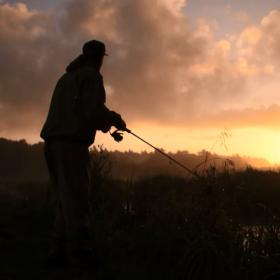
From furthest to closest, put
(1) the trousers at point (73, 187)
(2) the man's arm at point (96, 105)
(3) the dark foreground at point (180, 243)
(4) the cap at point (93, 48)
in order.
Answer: (4) the cap at point (93, 48) → (1) the trousers at point (73, 187) → (2) the man's arm at point (96, 105) → (3) the dark foreground at point (180, 243)

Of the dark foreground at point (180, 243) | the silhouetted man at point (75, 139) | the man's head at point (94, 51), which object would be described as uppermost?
the man's head at point (94, 51)

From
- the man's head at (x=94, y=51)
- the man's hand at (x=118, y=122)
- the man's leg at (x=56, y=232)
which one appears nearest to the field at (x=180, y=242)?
the man's leg at (x=56, y=232)

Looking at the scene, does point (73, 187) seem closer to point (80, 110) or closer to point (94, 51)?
point (80, 110)

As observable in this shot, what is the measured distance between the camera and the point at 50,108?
17.6 feet

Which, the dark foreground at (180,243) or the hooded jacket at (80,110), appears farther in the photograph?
the hooded jacket at (80,110)

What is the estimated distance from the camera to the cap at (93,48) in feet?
17.4

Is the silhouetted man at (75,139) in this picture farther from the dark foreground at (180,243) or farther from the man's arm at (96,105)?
the dark foreground at (180,243)

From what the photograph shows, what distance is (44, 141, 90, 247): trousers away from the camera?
509cm

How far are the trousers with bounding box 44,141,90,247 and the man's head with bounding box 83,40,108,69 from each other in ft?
2.89

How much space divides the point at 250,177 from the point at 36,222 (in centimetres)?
818

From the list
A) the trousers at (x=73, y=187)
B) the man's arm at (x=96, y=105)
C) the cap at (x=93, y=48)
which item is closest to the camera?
the man's arm at (x=96, y=105)

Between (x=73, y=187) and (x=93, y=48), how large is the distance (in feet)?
4.66

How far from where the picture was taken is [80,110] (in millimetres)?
5062

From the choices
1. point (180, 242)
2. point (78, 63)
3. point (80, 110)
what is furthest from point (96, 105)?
point (180, 242)
